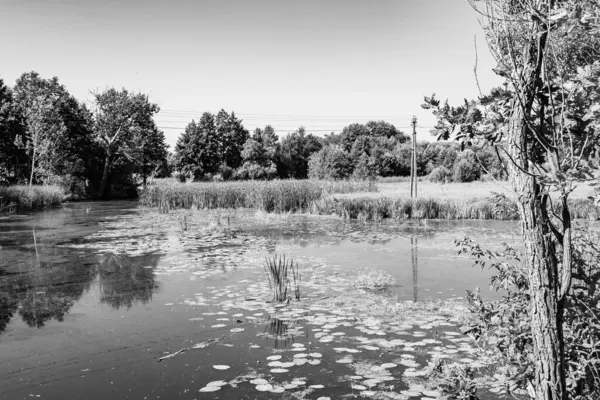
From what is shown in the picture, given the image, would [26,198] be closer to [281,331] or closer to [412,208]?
[412,208]

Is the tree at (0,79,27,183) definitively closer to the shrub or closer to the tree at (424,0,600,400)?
the shrub

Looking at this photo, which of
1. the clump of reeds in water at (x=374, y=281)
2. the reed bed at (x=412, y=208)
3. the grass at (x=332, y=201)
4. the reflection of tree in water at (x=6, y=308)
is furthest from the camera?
the grass at (x=332, y=201)

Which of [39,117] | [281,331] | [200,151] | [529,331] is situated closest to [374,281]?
[281,331]

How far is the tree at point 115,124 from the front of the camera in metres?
41.8

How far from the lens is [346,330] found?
540 cm

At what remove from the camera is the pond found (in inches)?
161

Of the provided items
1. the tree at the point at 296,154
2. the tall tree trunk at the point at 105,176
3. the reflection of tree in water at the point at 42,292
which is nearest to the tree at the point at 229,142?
the tree at the point at 296,154

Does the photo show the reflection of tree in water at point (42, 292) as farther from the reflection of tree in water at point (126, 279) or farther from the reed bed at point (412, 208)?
the reed bed at point (412, 208)

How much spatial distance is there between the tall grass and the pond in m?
9.80

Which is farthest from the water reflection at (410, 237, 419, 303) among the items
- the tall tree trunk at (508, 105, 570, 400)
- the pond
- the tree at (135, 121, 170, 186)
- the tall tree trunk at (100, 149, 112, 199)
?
the tree at (135, 121, 170, 186)

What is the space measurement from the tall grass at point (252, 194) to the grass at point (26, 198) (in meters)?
5.74

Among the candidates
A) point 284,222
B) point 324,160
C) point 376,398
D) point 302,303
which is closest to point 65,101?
point 324,160

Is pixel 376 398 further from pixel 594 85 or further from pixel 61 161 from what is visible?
pixel 61 161

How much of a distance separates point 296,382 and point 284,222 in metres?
13.5
